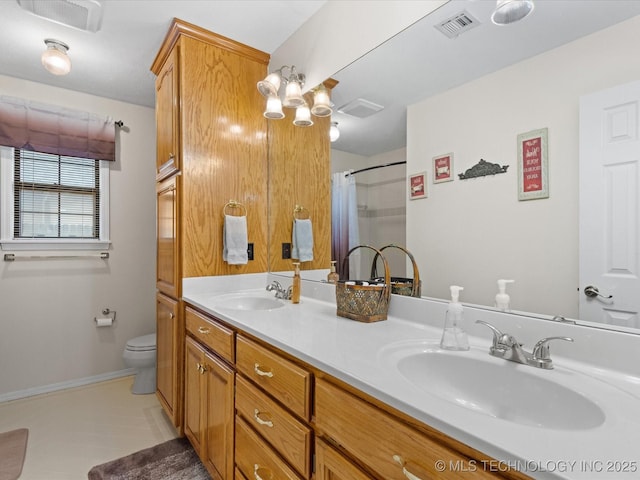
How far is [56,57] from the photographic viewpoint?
203 centimetres

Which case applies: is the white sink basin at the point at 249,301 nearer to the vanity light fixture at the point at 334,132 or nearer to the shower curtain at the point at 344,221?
the shower curtain at the point at 344,221

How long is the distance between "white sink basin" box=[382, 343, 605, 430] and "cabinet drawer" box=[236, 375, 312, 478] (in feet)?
1.10

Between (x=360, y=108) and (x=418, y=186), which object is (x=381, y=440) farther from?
(x=360, y=108)

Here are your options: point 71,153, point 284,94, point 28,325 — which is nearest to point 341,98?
point 284,94

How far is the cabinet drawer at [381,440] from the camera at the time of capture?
582 mm

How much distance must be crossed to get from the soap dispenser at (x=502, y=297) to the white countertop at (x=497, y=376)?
4 centimetres

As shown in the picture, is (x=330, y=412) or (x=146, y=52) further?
(x=146, y=52)

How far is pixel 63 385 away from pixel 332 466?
111 inches

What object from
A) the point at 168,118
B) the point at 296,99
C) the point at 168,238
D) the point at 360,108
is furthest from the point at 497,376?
the point at 168,118

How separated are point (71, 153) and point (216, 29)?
1.59m

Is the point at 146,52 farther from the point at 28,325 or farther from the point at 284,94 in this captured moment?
the point at 28,325

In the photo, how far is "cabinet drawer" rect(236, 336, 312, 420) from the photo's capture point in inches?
37.0

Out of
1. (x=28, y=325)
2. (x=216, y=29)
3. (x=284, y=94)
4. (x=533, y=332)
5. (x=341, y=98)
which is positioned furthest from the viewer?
(x=28, y=325)

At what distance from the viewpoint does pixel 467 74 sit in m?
1.19
